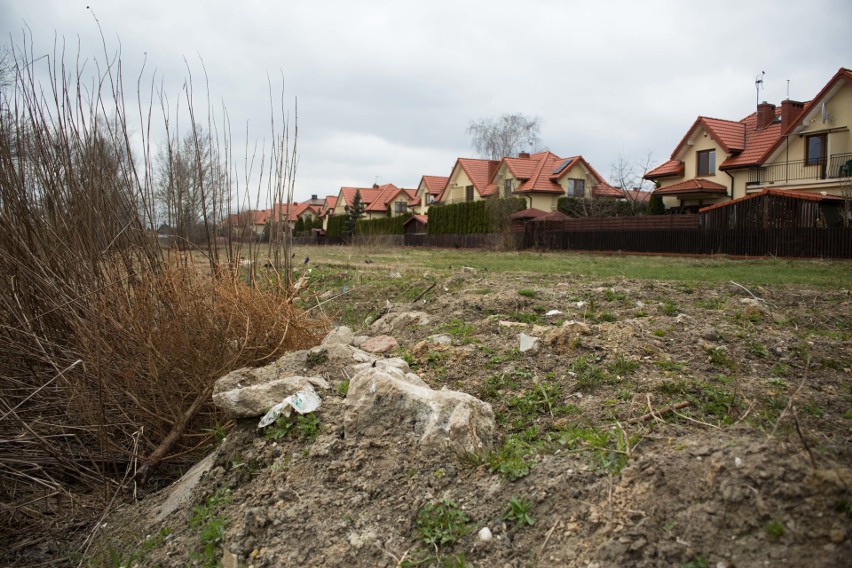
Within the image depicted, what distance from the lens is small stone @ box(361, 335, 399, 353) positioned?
475 cm

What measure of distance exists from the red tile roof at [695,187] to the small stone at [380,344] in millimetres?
28134

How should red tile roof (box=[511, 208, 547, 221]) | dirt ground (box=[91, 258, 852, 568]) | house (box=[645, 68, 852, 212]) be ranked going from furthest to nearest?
red tile roof (box=[511, 208, 547, 221]), house (box=[645, 68, 852, 212]), dirt ground (box=[91, 258, 852, 568])

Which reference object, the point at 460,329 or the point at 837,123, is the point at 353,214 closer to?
the point at 837,123

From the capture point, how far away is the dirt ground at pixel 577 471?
1.84m

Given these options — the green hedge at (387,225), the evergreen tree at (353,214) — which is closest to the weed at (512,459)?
the green hedge at (387,225)

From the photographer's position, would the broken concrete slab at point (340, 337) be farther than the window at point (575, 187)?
No

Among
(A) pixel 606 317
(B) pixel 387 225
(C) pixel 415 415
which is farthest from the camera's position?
(B) pixel 387 225

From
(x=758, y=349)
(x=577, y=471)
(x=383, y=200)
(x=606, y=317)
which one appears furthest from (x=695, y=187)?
(x=383, y=200)

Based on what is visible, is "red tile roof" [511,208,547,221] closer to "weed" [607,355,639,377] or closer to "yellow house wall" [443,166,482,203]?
"yellow house wall" [443,166,482,203]

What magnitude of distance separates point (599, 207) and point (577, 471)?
3392cm

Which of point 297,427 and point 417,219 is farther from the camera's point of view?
point 417,219

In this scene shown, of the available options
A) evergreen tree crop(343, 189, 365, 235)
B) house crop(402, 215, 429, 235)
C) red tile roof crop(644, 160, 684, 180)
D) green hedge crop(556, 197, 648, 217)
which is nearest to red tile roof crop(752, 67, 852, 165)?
red tile roof crop(644, 160, 684, 180)

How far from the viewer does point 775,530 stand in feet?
5.62

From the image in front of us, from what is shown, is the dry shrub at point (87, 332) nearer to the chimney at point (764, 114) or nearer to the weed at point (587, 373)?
the weed at point (587, 373)
